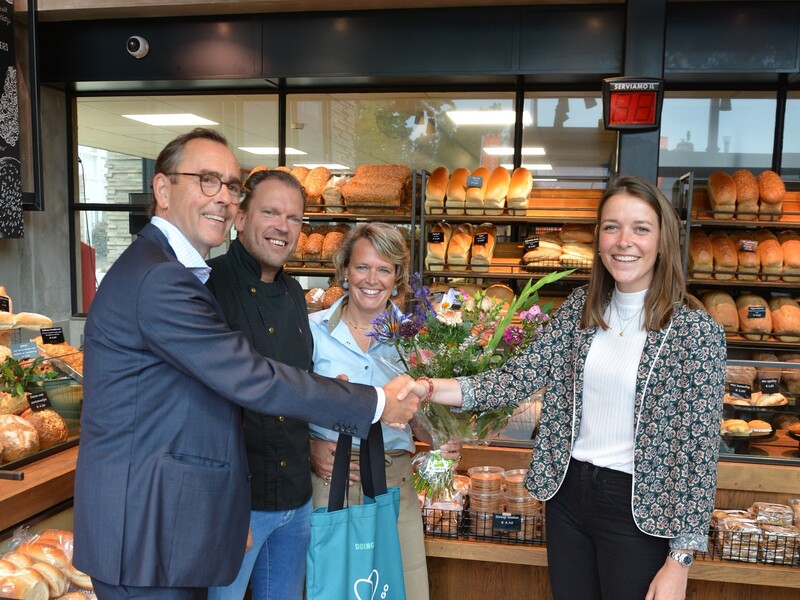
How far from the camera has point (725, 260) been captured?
419 centimetres

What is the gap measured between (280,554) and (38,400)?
98 cm

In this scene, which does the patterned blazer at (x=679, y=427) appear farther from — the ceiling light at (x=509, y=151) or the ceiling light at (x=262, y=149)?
the ceiling light at (x=262, y=149)

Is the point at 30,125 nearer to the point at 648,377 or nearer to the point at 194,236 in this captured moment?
the point at 194,236

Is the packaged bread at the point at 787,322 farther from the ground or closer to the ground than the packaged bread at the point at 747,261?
closer to the ground

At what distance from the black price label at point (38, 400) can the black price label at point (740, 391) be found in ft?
7.93

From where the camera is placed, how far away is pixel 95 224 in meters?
5.77

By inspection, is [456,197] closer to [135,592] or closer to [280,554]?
[280,554]

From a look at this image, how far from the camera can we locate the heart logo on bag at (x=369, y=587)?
160 centimetres

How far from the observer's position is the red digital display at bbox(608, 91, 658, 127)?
4090 mm

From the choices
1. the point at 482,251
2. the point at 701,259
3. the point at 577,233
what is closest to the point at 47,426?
the point at 482,251

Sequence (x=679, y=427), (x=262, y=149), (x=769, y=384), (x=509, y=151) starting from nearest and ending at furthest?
(x=679, y=427), (x=769, y=384), (x=509, y=151), (x=262, y=149)

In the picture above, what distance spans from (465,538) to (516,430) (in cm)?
46

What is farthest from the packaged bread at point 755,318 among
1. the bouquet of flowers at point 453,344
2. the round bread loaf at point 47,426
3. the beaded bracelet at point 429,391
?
the round bread loaf at point 47,426

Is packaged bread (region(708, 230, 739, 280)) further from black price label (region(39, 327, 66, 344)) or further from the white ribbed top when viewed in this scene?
black price label (region(39, 327, 66, 344))
